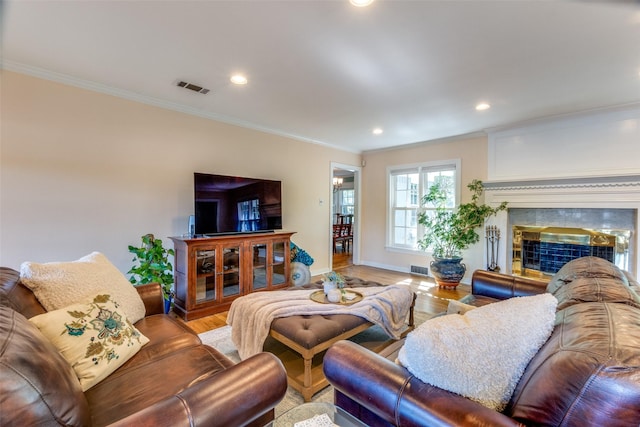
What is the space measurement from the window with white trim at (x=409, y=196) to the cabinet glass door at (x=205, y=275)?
352cm

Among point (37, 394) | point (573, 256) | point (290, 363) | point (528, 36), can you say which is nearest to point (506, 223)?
point (573, 256)

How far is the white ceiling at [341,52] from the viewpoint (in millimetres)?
1752

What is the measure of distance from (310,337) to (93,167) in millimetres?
2819

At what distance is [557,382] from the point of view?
0.74 m

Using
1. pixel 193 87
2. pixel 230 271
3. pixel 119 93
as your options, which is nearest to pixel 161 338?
pixel 230 271

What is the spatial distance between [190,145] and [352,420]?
342 centimetres

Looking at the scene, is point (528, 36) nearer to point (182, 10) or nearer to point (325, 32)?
point (325, 32)

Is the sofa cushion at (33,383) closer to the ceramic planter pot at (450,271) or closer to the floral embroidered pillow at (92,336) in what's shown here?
the floral embroidered pillow at (92,336)

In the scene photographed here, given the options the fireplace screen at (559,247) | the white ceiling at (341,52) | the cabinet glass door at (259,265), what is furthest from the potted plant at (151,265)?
the fireplace screen at (559,247)

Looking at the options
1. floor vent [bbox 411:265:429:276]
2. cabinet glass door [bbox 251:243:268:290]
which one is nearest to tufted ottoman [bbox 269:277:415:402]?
cabinet glass door [bbox 251:243:268:290]

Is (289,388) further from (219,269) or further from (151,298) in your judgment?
(219,269)

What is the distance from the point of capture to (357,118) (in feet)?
12.4

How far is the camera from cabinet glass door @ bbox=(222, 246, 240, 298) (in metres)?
3.34

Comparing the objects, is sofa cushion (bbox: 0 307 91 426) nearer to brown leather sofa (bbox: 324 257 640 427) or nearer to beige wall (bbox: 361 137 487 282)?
brown leather sofa (bbox: 324 257 640 427)
